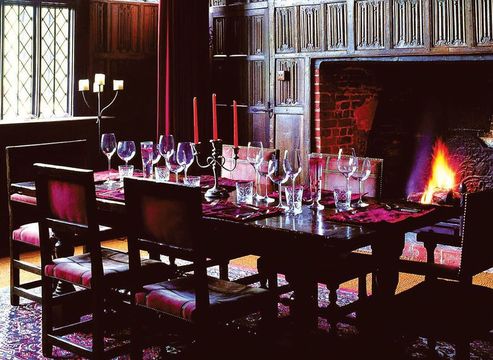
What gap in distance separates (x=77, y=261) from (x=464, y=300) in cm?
191

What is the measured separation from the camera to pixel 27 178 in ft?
16.0

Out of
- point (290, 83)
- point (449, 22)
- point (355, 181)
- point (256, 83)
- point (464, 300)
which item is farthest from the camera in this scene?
point (256, 83)

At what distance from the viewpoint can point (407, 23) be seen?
6.09 metres

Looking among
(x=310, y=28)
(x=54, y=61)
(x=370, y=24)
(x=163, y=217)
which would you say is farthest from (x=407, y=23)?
(x=163, y=217)

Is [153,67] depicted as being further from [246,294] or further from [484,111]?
[246,294]

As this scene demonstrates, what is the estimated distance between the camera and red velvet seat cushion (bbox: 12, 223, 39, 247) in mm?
4586

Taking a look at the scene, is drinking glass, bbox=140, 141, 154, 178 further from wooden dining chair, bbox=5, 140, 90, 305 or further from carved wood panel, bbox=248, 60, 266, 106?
carved wood panel, bbox=248, 60, 266, 106

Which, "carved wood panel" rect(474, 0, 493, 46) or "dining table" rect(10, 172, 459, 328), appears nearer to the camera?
"dining table" rect(10, 172, 459, 328)

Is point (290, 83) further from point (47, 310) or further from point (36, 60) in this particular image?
point (47, 310)

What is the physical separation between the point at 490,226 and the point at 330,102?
12.2ft

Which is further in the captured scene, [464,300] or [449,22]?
[449,22]

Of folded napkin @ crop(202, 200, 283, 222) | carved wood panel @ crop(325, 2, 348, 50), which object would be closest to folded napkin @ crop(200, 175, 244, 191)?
folded napkin @ crop(202, 200, 283, 222)

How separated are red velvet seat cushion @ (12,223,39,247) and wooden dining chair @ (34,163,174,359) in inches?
24.8

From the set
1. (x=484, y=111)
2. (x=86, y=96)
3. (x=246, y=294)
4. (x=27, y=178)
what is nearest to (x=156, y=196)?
(x=246, y=294)
